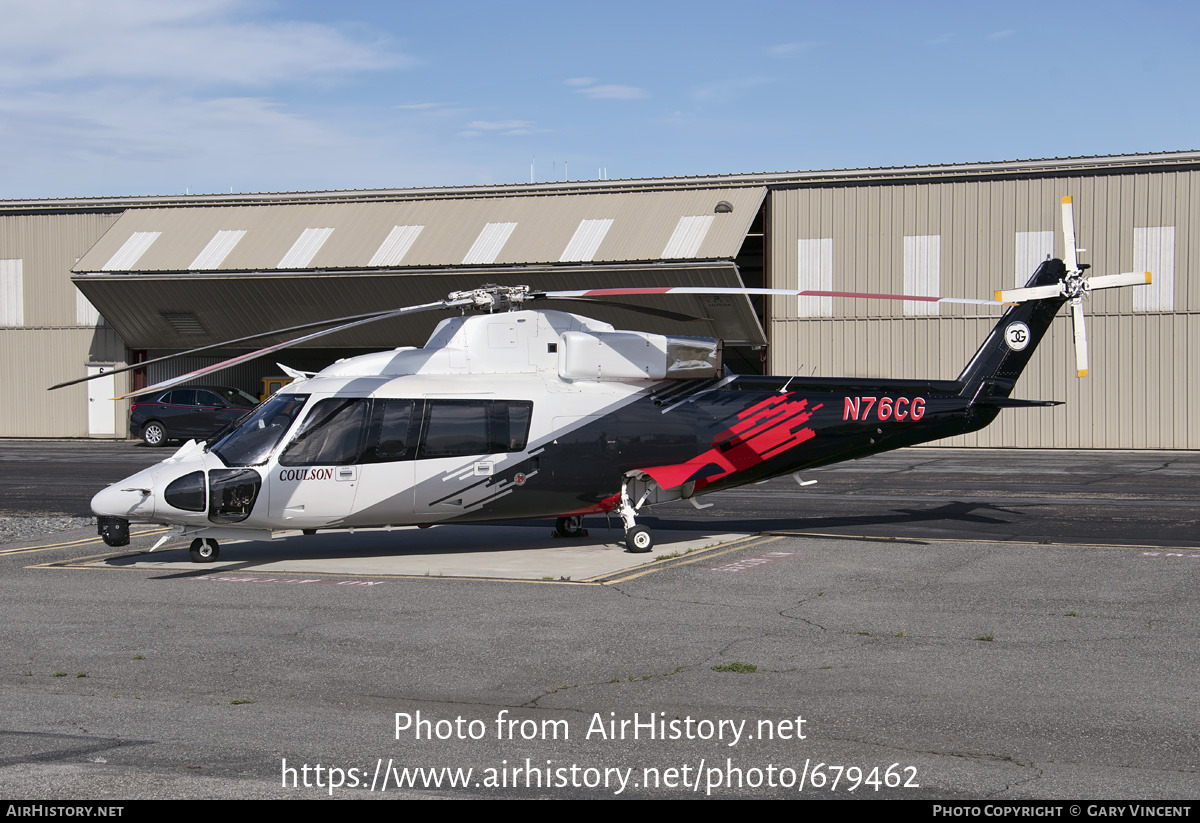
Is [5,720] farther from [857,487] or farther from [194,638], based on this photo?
[857,487]

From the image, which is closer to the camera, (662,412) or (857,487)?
(662,412)

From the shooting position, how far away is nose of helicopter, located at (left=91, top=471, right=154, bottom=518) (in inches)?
525

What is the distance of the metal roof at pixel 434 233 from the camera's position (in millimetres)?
36094

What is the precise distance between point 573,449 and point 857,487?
10396 millimetres

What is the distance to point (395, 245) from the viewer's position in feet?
126

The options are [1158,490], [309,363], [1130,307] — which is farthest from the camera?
[309,363]

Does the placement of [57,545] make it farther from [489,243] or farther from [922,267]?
[922,267]

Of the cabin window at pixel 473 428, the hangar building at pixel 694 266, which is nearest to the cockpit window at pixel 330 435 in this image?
the cabin window at pixel 473 428

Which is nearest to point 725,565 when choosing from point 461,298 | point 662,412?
point 662,412

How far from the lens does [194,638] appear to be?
1004cm

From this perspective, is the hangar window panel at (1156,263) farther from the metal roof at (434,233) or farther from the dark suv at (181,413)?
the dark suv at (181,413)

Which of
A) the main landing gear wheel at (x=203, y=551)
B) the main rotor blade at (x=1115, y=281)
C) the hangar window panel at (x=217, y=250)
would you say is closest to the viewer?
the main landing gear wheel at (x=203, y=551)

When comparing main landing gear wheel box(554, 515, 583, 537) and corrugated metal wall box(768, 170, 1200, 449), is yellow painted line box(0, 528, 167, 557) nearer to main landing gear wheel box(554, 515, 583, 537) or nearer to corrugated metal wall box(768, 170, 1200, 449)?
main landing gear wheel box(554, 515, 583, 537)

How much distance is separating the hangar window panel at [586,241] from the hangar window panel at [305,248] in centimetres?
900
